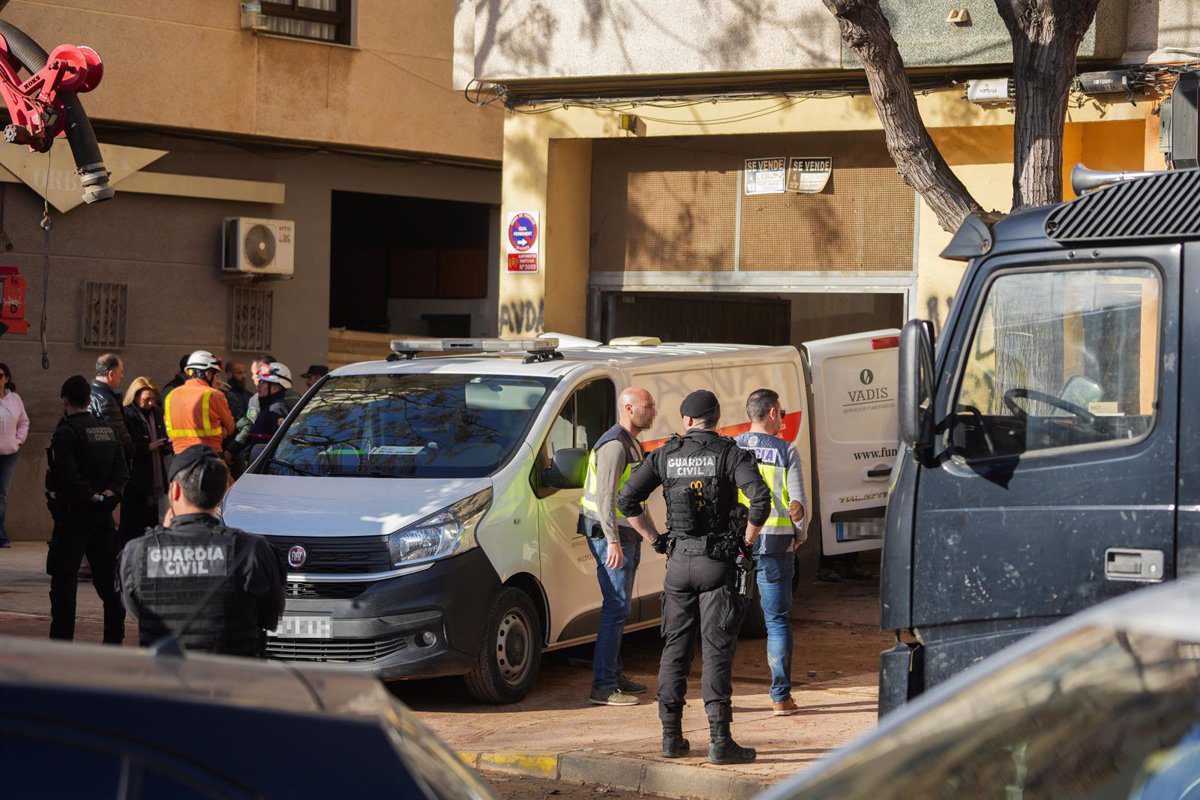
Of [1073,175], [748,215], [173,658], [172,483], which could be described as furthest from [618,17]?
[173,658]

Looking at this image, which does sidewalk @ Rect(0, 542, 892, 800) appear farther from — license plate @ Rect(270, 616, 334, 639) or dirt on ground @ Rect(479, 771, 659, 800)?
license plate @ Rect(270, 616, 334, 639)

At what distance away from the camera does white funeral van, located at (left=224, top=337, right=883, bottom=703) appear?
8.73 m

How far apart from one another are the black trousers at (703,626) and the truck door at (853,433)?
4.35 meters

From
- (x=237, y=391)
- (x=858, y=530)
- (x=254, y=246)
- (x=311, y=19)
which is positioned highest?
(x=311, y=19)

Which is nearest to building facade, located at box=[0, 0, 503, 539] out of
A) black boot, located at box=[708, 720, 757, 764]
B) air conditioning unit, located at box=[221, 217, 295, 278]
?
air conditioning unit, located at box=[221, 217, 295, 278]

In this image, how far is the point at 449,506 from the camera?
8883mm

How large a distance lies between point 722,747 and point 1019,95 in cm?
446

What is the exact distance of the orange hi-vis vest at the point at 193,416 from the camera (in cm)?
1171

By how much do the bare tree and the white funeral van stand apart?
219cm

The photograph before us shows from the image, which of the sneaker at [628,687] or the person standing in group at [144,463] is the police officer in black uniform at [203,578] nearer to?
the sneaker at [628,687]

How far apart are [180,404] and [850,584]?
5.79 m

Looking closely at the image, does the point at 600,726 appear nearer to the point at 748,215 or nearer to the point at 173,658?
the point at 173,658

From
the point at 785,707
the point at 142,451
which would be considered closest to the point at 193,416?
the point at 142,451

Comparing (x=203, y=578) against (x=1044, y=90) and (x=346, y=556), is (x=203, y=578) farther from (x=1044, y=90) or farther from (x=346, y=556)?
(x=1044, y=90)
